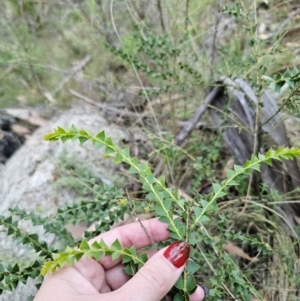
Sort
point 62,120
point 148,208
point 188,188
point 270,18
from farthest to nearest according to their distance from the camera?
point 270,18
point 62,120
point 188,188
point 148,208

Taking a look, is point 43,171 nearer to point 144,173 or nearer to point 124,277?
point 124,277

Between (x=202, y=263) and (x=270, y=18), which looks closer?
(x=202, y=263)

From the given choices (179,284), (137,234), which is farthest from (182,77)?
(179,284)

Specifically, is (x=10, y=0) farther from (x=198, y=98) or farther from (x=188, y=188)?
(x=188, y=188)

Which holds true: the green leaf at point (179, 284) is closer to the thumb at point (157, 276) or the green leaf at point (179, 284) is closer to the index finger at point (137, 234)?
the thumb at point (157, 276)

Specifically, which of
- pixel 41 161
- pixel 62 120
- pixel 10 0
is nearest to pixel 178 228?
pixel 41 161

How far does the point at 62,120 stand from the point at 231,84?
111 cm

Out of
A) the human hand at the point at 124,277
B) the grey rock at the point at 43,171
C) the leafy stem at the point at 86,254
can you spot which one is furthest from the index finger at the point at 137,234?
the grey rock at the point at 43,171

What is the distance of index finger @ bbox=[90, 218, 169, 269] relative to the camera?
1283 millimetres

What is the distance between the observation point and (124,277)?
1.27 metres

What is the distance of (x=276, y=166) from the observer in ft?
5.32

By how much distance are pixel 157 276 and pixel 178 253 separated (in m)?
0.09

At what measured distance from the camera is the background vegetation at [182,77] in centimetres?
143

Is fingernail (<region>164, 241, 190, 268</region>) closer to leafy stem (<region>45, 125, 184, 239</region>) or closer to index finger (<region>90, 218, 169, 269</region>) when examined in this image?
leafy stem (<region>45, 125, 184, 239</region>)
